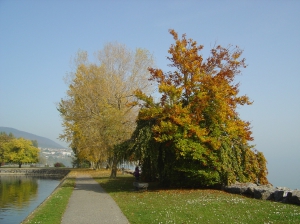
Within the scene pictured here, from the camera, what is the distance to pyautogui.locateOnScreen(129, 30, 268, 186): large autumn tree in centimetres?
1820

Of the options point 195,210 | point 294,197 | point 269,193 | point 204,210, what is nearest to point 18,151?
point 269,193

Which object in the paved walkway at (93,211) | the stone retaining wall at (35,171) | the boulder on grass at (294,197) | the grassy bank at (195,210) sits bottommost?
the stone retaining wall at (35,171)

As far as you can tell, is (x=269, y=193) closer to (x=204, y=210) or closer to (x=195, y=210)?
(x=204, y=210)

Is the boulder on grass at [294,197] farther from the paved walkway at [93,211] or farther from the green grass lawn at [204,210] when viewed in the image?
the paved walkway at [93,211]

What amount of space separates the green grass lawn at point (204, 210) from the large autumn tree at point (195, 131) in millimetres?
2574

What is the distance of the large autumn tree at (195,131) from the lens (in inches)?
717

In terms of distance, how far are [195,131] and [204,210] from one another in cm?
632

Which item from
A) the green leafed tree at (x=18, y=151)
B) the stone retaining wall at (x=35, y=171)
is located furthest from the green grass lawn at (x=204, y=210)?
the green leafed tree at (x=18, y=151)

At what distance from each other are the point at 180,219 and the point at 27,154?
77.1m

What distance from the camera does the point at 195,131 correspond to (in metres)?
18.0

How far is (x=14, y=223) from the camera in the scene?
1767cm

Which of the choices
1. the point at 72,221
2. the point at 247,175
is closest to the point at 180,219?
the point at 72,221

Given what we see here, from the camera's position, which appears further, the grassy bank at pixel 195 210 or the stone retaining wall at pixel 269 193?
the stone retaining wall at pixel 269 193

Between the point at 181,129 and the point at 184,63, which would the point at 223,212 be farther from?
the point at 184,63
